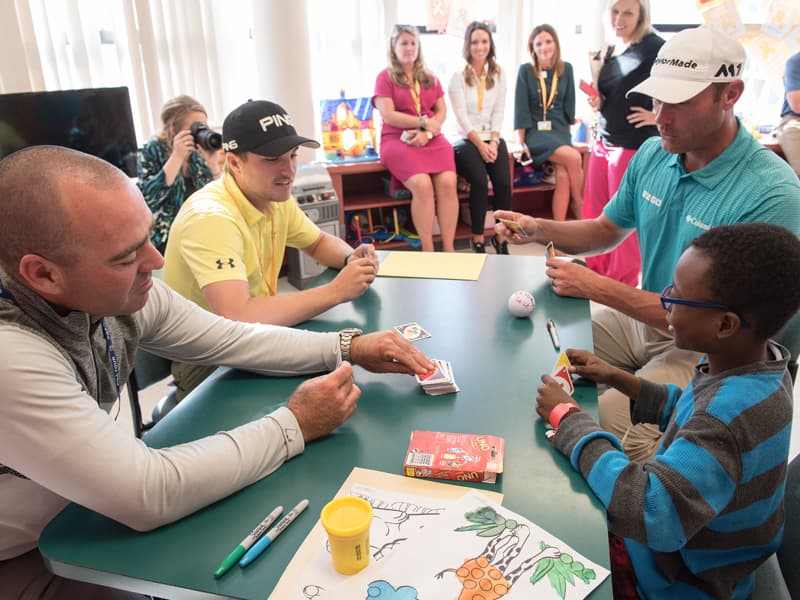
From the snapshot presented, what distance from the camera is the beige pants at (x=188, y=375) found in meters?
1.70

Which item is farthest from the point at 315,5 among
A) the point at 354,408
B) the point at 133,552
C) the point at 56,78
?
the point at 133,552

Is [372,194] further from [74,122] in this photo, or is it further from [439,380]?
[439,380]

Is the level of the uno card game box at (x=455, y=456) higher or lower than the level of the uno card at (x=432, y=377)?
lower

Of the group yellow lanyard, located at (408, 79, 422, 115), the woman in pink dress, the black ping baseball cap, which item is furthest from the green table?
yellow lanyard, located at (408, 79, 422, 115)

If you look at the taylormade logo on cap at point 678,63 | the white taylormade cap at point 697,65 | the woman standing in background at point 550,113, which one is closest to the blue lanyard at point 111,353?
the white taylormade cap at point 697,65

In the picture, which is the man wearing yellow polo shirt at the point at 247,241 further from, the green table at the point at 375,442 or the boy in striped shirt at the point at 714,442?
the boy in striped shirt at the point at 714,442

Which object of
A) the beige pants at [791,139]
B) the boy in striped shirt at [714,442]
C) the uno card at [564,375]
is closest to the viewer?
the boy in striped shirt at [714,442]

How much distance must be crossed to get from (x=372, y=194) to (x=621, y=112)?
2026mm

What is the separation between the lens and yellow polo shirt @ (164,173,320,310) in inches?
63.4

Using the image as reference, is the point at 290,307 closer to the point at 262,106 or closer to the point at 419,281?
the point at 419,281

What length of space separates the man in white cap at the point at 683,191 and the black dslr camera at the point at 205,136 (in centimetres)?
199

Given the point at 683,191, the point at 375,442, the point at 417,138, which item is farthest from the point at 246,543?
the point at 417,138

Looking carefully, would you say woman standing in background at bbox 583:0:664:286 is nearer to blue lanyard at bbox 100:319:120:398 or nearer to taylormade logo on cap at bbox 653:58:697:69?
taylormade logo on cap at bbox 653:58:697:69

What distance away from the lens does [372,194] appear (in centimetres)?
481
